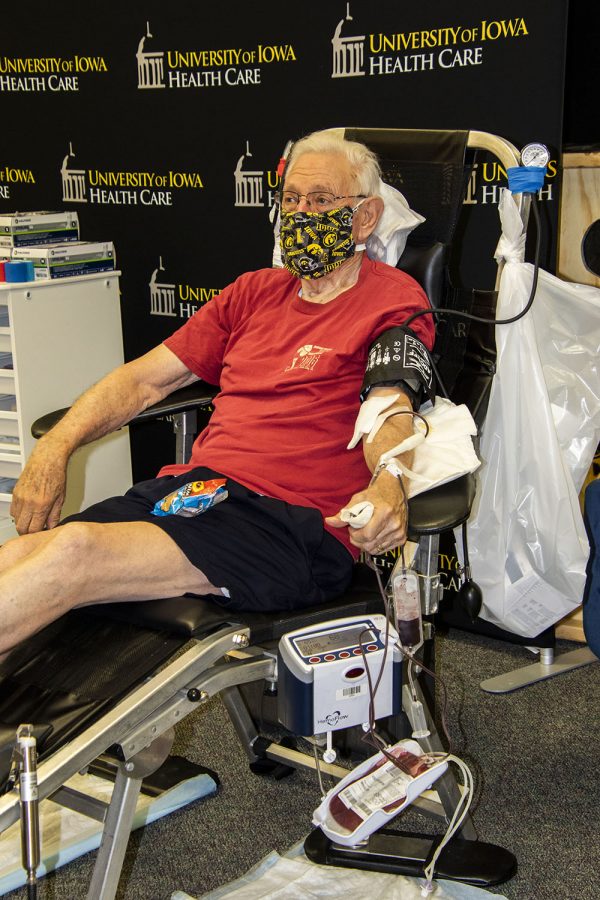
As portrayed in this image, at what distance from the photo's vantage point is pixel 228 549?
1782 mm

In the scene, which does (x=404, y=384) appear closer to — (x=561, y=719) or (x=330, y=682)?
(x=330, y=682)

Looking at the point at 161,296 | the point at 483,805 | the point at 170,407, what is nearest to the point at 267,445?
the point at 170,407

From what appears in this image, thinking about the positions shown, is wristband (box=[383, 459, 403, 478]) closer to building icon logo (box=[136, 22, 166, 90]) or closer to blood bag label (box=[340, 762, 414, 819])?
blood bag label (box=[340, 762, 414, 819])

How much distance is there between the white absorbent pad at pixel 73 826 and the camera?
6.05 feet

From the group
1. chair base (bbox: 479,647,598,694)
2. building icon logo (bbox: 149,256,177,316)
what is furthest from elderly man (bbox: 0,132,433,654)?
building icon logo (bbox: 149,256,177,316)

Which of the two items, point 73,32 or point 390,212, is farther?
point 73,32

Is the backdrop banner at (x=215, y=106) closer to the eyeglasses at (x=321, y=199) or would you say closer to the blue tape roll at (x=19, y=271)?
the blue tape roll at (x=19, y=271)

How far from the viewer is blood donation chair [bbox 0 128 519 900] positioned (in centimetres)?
149

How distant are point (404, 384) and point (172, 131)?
5.60 ft

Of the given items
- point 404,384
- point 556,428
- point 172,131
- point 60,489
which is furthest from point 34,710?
point 172,131

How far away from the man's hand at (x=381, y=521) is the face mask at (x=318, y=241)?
24.8 inches

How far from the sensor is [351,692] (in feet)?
5.09

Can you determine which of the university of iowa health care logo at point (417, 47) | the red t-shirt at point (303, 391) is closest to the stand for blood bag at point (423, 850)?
the red t-shirt at point (303, 391)

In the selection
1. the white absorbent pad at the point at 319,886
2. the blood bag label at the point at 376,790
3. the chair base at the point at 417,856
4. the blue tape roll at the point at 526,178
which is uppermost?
the blue tape roll at the point at 526,178
